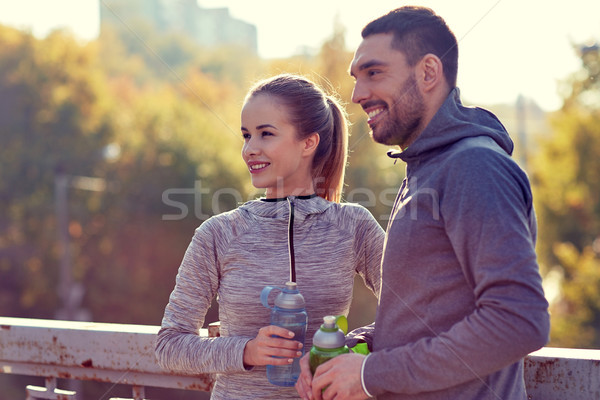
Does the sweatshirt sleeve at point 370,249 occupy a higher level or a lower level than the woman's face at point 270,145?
lower

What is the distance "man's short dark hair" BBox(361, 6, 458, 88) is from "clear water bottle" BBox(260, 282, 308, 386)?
0.86 metres

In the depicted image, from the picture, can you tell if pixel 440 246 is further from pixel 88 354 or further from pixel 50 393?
pixel 50 393

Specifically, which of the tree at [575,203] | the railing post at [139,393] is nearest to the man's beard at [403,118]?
the railing post at [139,393]

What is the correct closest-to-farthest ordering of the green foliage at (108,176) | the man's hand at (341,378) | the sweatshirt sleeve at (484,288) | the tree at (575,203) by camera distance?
1. the sweatshirt sleeve at (484,288)
2. the man's hand at (341,378)
3. the tree at (575,203)
4. the green foliage at (108,176)

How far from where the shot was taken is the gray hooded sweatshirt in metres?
1.45

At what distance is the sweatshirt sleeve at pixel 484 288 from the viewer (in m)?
1.45

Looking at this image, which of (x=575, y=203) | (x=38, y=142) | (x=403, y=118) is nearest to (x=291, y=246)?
(x=403, y=118)

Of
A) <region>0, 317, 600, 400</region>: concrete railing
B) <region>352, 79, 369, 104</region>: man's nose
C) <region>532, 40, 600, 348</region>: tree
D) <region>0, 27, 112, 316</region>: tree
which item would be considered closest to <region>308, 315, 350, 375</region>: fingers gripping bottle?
<region>0, 317, 600, 400</region>: concrete railing

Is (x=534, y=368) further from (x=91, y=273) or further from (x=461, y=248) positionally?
(x=91, y=273)

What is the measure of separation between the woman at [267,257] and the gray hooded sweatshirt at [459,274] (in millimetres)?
379

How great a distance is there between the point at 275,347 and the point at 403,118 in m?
0.88

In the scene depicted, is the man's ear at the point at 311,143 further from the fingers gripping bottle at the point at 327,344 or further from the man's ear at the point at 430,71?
the fingers gripping bottle at the point at 327,344

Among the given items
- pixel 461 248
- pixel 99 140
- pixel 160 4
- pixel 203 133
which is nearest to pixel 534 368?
pixel 461 248

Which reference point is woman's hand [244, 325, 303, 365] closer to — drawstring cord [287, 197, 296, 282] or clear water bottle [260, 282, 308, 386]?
clear water bottle [260, 282, 308, 386]
